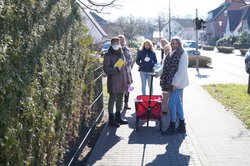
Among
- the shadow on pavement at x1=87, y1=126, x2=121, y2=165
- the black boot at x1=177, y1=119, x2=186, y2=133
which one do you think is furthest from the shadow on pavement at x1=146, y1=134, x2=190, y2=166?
the shadow on pavement at x1=87, y1=126, x2=121, y2=165

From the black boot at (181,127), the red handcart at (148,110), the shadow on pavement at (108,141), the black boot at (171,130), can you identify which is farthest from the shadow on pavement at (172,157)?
the red handcart at (148,110)

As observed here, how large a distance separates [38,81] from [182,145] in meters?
3.92

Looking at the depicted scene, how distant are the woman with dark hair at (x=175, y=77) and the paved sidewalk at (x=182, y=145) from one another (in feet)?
1.33

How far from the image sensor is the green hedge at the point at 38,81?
9.53 ft

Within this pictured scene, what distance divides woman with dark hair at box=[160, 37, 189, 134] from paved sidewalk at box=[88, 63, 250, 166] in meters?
0.41

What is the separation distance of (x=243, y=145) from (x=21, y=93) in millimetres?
4840

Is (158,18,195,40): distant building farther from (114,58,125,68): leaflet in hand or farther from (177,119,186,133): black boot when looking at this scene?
(177,119,186,133): black boot

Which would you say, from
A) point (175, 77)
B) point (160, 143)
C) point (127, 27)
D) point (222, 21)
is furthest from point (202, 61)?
point (222, 21)

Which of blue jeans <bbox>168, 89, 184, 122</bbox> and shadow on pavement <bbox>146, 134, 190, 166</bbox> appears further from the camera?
blue jeans <bbox>168, 89, 184, 122</bbox>

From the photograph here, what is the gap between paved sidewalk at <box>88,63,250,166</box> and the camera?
20.3ft

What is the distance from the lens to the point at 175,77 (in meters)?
7.51

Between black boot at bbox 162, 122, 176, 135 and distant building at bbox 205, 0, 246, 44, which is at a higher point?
distant building at bbox 205, 0, 246, 44

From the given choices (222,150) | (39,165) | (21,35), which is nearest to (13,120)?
(21,35)

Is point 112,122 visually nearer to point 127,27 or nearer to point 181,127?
point 181,127
